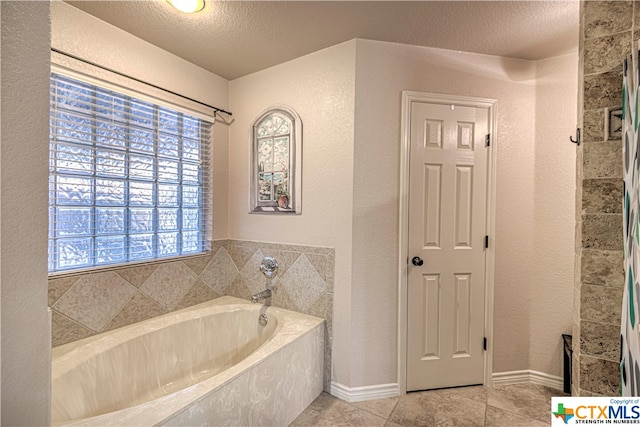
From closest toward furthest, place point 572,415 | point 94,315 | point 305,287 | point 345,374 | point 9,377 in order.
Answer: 1. point 9,377
2. point 572,415
3. point 94,315
4. point 345,374
5. point 305,287

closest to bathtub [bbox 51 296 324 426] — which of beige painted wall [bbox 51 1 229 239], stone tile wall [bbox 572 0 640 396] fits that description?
beige painted wall [bbox 51 1 229 239]

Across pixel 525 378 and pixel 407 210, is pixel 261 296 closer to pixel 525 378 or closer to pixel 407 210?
pixel 407 210

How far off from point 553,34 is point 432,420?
2513 mm

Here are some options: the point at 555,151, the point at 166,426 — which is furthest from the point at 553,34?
the point at 166,426

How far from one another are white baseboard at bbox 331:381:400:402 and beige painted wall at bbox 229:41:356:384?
6cm

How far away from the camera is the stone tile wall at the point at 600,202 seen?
1.25 meters

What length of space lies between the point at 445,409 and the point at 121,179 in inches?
100

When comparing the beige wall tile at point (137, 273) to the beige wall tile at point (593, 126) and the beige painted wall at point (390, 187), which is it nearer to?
the beige painted wall at point (390, 187)

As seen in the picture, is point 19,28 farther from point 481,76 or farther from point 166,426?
point 481,76

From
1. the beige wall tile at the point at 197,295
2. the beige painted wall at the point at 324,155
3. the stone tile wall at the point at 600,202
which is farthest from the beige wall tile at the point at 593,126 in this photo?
the beige wall tile at the point at 197,295

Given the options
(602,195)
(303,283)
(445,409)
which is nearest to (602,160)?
(602,195)

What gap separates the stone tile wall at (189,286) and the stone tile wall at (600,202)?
4.38 ft

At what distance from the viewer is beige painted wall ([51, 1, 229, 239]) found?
1.59 metres

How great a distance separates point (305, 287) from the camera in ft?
6.92
